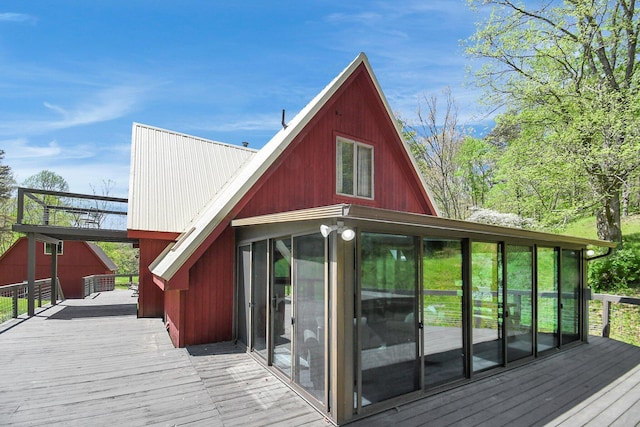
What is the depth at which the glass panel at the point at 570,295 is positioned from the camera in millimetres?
6816

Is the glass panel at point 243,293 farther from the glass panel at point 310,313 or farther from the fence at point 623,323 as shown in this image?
the fence at point 623,323

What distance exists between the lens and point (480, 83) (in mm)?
14273

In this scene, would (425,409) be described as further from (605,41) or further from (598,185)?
(605,41)

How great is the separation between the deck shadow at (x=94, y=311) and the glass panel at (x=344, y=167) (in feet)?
25.6

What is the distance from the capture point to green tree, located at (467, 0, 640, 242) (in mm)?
11352

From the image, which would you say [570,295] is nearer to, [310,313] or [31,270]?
[310,313]

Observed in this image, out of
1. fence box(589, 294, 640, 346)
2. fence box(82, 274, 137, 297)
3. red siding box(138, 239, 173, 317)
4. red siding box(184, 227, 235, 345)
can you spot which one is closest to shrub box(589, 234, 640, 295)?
fence box(589, 294, 640, 346)

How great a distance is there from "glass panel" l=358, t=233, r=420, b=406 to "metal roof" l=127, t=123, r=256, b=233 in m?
6.77

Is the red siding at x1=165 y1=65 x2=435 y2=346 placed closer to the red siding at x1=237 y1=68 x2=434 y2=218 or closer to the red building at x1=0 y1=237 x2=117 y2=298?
the red siding at x1=237 y1=68 x2=434 y2=218

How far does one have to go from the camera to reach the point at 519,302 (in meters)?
5.86

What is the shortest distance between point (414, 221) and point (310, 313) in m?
1.77

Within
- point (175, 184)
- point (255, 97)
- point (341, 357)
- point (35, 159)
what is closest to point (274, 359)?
point (341, 357)

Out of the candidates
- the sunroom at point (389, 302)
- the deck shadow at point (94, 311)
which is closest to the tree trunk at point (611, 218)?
the sunroom at point (389, 302)

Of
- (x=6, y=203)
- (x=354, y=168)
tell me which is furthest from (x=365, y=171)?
(x=6, y=203)
